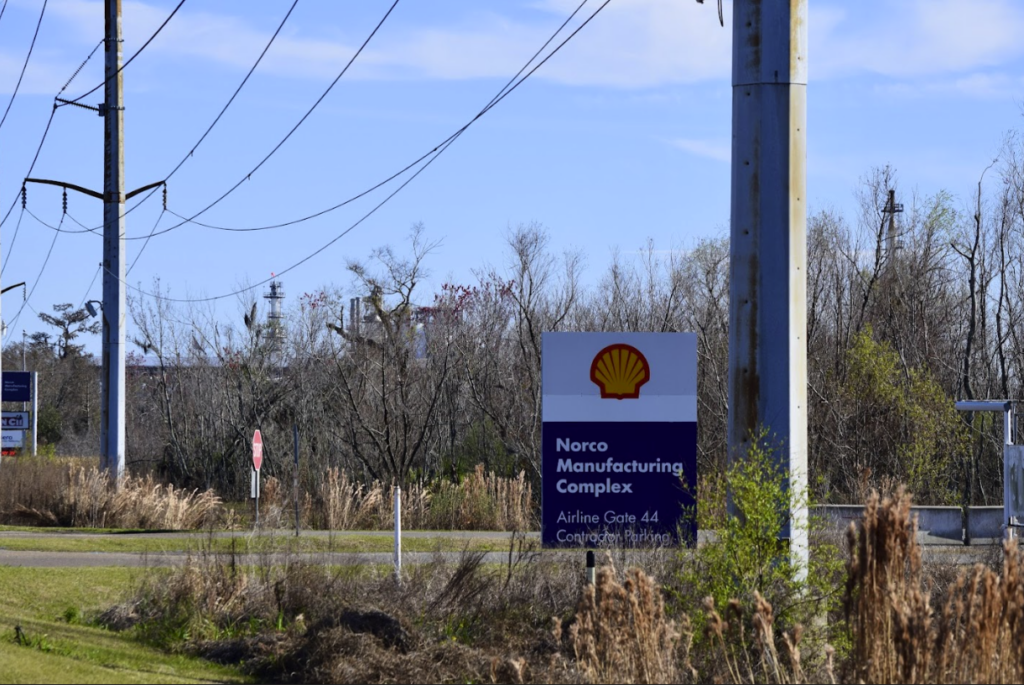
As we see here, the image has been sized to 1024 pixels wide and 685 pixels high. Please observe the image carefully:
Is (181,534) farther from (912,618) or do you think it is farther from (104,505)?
(912,618)

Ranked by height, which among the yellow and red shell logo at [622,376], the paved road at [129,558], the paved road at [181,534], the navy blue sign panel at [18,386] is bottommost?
the paved road at [181,534]

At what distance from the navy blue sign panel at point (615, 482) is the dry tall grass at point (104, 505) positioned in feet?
43.4

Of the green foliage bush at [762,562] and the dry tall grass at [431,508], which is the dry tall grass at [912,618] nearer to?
the green foliage bush at [762,562]

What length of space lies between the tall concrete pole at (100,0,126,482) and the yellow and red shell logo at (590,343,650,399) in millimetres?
15279

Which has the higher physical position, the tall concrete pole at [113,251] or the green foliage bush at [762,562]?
the tall concrete pole at [113,251]

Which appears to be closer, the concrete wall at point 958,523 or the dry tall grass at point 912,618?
the dry tall grass at point 912,618

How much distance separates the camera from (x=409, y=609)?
1099cm

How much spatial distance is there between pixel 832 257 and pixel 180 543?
85.3 feet

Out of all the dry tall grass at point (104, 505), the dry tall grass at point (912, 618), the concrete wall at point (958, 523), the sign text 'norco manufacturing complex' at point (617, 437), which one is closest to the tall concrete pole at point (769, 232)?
the sign text 'norco manufacturing complex' at point (617, 437)

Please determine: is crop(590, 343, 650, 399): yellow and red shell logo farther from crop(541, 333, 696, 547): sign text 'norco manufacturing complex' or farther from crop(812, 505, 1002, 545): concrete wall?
crop(812, 505, 1002, 545): concrete wall

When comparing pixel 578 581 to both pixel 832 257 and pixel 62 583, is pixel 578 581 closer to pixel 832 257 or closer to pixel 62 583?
pixel 62 583

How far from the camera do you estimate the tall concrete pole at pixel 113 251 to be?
24281 mm

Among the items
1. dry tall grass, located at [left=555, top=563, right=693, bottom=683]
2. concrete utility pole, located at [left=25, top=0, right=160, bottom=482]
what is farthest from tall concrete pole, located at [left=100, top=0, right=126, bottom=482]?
dry tall grass, located at [left=555, top=563, right=693, bottom=683]

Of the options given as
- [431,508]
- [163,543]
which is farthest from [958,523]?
[163,543]
